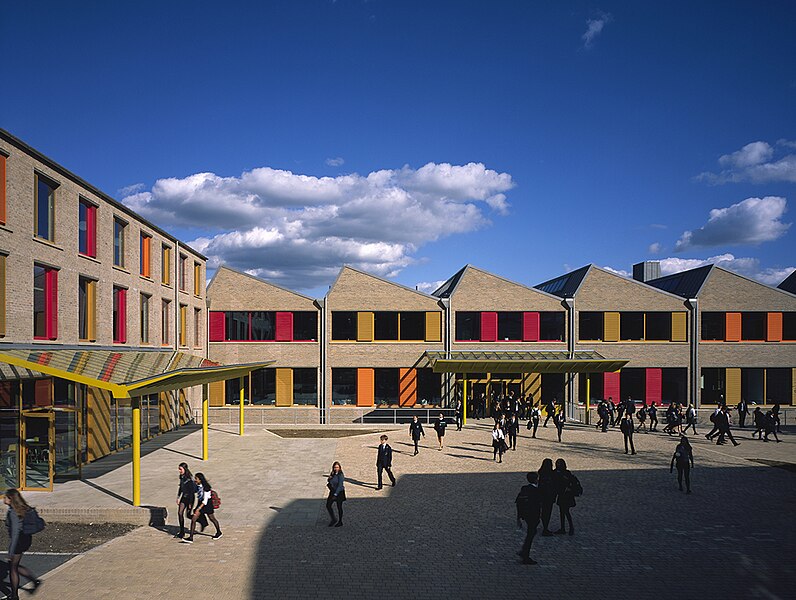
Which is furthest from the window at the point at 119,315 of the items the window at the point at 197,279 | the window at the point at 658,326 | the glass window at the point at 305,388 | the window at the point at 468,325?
the window at the point at 658,326

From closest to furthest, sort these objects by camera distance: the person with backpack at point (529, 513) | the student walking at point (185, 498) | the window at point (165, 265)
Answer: the person with backpack at point (529, 513), the student walking at point (185, 498), the window at point (165, 265)

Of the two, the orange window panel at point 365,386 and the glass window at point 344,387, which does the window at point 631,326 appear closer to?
the orange window panel at point 365,386

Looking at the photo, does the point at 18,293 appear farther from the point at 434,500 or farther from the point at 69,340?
the point at 434,500

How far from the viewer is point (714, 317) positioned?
1407 inches

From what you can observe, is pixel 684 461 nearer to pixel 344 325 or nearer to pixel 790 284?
pixel 344 325

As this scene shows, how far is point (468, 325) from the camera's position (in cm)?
3522

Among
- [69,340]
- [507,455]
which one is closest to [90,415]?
[69,340]

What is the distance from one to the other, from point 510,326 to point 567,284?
6.96m

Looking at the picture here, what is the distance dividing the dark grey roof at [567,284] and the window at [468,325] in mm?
5471

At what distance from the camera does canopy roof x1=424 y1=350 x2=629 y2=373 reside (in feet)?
104

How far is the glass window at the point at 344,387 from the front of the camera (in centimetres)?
3475

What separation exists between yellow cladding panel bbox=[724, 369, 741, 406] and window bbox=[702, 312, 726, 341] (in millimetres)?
2058

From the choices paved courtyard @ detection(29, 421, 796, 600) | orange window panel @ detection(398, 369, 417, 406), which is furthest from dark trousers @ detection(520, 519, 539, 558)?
orange window panel @ detection(398, 369, 417, 406)

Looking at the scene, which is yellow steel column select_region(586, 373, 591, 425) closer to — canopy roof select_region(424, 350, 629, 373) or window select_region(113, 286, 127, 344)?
canopy roof select_region(424, 350, 629, 373)
